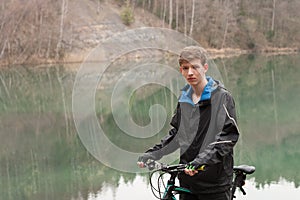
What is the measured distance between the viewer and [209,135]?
3225mm

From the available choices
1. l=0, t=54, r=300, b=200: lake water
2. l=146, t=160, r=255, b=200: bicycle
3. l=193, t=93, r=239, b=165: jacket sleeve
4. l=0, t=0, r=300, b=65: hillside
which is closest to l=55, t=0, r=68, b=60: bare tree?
l=0, t=0, r=300, b=65: hillside

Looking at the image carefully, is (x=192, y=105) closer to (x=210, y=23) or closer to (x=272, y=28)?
(x=210, y=23)

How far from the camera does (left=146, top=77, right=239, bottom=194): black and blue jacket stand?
3.12m

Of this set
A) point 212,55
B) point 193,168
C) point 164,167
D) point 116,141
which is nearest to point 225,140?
point 193,168

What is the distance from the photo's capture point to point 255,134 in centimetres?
1046

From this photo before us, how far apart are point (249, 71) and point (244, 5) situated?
23175 millimetres

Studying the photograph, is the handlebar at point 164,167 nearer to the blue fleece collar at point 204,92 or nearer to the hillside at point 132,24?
the blue fleece collar at point 204,92

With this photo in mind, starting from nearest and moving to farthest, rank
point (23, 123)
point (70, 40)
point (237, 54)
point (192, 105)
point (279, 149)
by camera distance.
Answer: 1. point (192, 105)
2. point (279, 149)
3. point (23, 123)
4. point (70, 40)
5. point (237, 54)

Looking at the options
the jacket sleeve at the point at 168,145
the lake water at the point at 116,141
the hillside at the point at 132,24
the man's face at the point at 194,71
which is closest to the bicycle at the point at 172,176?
the jacket sleeve at the point at 168,145

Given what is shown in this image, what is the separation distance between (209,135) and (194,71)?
43cm

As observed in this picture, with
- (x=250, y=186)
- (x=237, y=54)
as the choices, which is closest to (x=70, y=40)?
(x=237, y=54)

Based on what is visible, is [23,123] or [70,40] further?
[70,40]

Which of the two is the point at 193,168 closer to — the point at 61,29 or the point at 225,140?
the point at 225,140

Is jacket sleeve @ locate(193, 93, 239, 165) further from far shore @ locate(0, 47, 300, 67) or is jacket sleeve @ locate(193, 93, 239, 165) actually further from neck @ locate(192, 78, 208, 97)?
far shore @ locate(0, 47, 300, 67)
